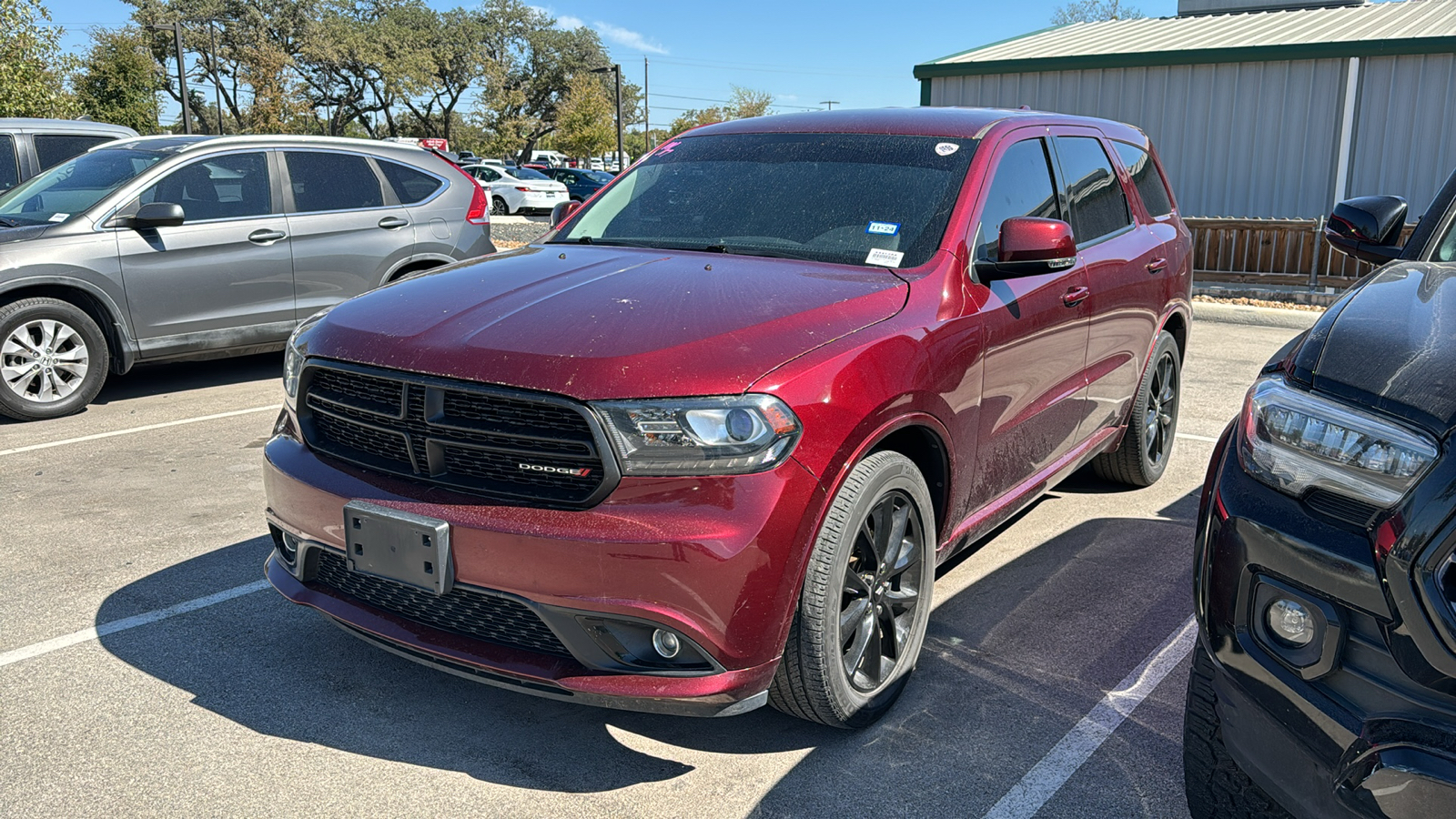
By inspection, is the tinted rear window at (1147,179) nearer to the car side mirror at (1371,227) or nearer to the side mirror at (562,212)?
the car side mirror at (1371,227)

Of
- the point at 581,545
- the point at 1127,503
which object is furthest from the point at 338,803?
the point at 1127,503

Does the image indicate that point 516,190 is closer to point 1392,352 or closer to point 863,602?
point 863,602

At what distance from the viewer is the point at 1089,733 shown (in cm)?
313

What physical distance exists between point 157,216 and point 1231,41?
14.7 metres

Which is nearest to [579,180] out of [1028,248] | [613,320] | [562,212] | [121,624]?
[562,212]

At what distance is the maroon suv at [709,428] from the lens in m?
2.60

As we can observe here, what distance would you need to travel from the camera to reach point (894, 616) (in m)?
3.25

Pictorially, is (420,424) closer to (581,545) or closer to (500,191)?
(581,545)

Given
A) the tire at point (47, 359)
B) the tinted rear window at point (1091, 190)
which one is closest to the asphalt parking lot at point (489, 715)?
the tinted rear window at point (1091, 190)

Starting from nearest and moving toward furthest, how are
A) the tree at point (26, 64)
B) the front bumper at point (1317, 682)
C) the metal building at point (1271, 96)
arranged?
the front bumper at point (1317, 682) < the metal building at point (1271, 96) < the tree at point (26, 64)

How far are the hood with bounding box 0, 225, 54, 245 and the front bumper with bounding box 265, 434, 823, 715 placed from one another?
5.36m

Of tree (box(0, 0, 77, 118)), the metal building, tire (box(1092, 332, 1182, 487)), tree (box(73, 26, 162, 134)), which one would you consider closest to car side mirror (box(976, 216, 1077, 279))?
tire (box(1092, 332, 1182, 487))

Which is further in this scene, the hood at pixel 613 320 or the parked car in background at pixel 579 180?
the parked car in background at pixel 579 180

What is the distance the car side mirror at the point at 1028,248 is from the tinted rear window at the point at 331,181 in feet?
19.1
